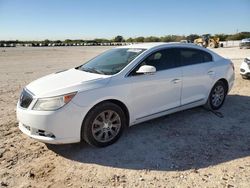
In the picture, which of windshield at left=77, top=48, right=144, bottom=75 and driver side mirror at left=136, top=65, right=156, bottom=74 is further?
windshield at left=77, top=48, right=144, bottom=75

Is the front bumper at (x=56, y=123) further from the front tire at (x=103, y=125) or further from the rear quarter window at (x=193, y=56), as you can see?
the rear quarter window at (x=193, y=56)

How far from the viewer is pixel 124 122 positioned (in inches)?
172

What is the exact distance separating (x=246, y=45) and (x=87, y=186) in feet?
111

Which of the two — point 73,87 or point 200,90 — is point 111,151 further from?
point 200,90

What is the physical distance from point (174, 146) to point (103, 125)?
1.18 metres

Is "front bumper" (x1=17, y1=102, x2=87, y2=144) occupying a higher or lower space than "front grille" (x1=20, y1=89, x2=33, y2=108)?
lower

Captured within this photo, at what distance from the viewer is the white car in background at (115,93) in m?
3.79

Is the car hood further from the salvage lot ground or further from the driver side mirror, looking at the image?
the salvage lot ground

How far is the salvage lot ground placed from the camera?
3346mm

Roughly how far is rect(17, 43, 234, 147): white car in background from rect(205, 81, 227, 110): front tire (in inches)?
1.7

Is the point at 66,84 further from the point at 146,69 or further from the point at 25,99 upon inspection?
the point at 146,69

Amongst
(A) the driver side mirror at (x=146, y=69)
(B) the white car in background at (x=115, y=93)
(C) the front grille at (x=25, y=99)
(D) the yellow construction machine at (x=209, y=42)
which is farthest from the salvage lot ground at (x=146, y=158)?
(D) the yellow construction machine at (x=209, y=42)

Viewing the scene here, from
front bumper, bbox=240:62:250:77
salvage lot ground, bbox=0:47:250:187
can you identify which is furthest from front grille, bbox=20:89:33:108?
front bumper, bbox=240:62:250:77

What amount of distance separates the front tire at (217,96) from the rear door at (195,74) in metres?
0.23
